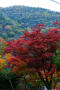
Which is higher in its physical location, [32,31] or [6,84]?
[32,31]

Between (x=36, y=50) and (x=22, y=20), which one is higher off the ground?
(x=36, y=50)

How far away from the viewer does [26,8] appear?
45.3m

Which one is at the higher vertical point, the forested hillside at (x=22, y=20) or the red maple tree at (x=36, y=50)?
the red maple tree at (x=36, y=50)

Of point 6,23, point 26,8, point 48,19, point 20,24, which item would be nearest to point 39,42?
point 48,19

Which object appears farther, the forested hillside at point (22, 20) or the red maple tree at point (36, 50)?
the forested hillside at point (22, 20)

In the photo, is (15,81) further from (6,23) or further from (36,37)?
(6,23)

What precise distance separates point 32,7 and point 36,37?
105ft

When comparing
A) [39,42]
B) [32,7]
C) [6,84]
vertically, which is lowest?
[6,84]

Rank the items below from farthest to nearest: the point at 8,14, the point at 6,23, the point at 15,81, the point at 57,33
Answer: the point at 8,14 < the point at 6,23 < the point at 15,81 < the point at 57,33

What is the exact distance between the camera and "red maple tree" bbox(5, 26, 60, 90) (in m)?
10.5

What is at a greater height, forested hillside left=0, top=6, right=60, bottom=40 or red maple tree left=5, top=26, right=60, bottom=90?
red maple tree left=5, top=26, right=60, bottom=90

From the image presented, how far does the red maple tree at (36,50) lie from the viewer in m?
10.5

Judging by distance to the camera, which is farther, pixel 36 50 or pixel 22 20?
pixel 22 20

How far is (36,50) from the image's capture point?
10.6 metres
